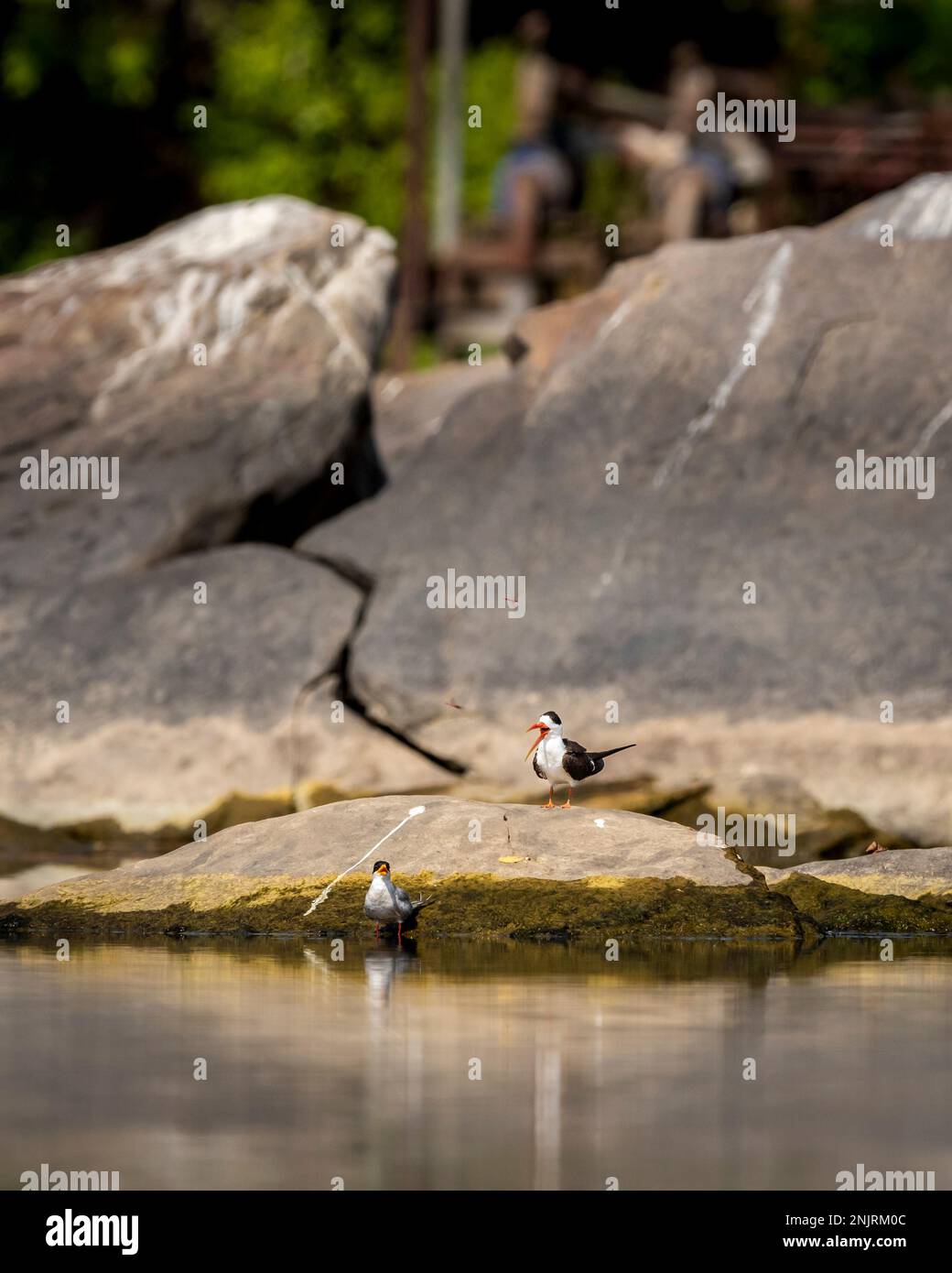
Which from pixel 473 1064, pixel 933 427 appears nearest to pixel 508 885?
pixel 473 1064

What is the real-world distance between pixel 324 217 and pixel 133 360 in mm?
1935

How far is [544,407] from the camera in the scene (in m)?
12.9

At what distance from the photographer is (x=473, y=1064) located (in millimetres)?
6184

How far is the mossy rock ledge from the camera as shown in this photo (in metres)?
8.86

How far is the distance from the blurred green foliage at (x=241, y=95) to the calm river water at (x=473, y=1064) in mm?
21977

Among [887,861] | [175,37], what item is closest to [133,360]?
[887,861]

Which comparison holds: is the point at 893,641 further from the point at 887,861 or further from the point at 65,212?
the point at 65,212

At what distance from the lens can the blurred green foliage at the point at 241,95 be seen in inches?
1168

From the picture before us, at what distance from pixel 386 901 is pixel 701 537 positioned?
3.96 metres

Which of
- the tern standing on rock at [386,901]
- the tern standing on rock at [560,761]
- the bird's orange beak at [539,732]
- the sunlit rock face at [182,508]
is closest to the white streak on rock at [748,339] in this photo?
the bird's orange beak at [539,732]

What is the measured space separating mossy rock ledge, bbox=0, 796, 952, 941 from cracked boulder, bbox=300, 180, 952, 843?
1.75 metres

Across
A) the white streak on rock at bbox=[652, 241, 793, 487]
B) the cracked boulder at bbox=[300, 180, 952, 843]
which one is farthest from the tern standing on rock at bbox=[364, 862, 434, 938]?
the white streak on rock at bbox=[652, 241, 793, 487]

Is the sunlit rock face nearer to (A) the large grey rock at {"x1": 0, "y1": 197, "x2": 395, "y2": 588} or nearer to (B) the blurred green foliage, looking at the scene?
(A) the large grey rock at {"x1": 0, "y1": 197, "x2": 395, "y2": 588}

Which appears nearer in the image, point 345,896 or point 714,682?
point 345,896
